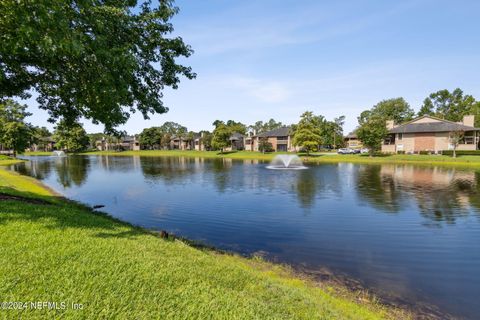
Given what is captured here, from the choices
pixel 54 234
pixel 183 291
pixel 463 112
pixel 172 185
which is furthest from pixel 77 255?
pixel 463 112

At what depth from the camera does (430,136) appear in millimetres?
63844

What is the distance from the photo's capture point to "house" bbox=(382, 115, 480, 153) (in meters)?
60.9

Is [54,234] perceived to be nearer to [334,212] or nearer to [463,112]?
[334,212]

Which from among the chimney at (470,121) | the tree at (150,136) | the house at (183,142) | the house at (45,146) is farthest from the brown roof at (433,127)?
the house at (45,146)

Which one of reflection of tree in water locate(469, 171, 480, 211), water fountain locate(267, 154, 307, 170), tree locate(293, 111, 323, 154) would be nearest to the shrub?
tree locate(293, 111, 323, 154)

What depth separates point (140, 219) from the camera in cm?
1659

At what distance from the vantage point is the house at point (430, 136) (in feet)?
200

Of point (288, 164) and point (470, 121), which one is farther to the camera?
point (470, 121)

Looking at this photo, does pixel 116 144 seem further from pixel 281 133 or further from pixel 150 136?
pixel 281 133

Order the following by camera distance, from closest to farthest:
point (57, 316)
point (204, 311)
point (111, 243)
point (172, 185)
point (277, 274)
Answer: point (57, 316) < point (204, 311) < point (111, 243) < point (277, 274) < point (172, 185)

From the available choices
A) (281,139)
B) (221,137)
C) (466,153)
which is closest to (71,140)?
(221,137)

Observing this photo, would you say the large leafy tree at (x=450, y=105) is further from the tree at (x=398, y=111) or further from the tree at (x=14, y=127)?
the tree at (x=14, y=127)

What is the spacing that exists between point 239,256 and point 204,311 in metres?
6.01

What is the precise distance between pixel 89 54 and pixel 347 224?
14793 mm
